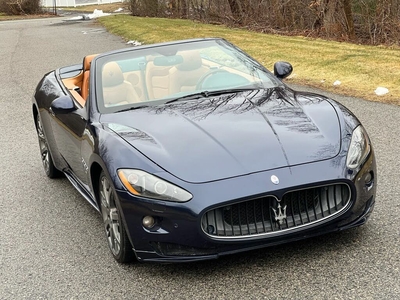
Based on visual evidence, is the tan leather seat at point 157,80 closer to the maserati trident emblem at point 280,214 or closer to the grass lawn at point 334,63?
the maserati trident emblem at point 280,214

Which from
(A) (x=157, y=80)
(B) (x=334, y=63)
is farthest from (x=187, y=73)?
(B) (x=334, y=63)

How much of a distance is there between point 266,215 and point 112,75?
222cm

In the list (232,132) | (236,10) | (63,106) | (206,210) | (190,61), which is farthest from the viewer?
(236,10)

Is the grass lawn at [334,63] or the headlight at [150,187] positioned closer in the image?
the headlight at [150,187]

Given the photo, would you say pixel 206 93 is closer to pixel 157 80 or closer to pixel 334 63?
pixel 157 80

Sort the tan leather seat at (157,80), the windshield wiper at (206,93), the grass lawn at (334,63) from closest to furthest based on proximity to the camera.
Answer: the windshield wiper at (206,93) → the tan leather seat at (157,80) → the grass lawn at (334,63)

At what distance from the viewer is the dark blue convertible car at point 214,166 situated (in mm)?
3785

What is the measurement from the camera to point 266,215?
A: 151 inches

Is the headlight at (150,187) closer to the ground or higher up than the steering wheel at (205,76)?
closer to the ground

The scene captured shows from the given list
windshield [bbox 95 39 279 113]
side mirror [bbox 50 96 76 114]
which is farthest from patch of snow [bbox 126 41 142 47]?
side mirror [bbox 50 96 76 114]

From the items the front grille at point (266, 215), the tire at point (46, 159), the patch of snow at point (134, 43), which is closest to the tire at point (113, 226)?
the front grille at point (266, 215)

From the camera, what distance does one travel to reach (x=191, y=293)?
12.6 feet

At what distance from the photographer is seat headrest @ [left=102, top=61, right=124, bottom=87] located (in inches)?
211

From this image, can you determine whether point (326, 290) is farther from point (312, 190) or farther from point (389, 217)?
point (389, 217)
